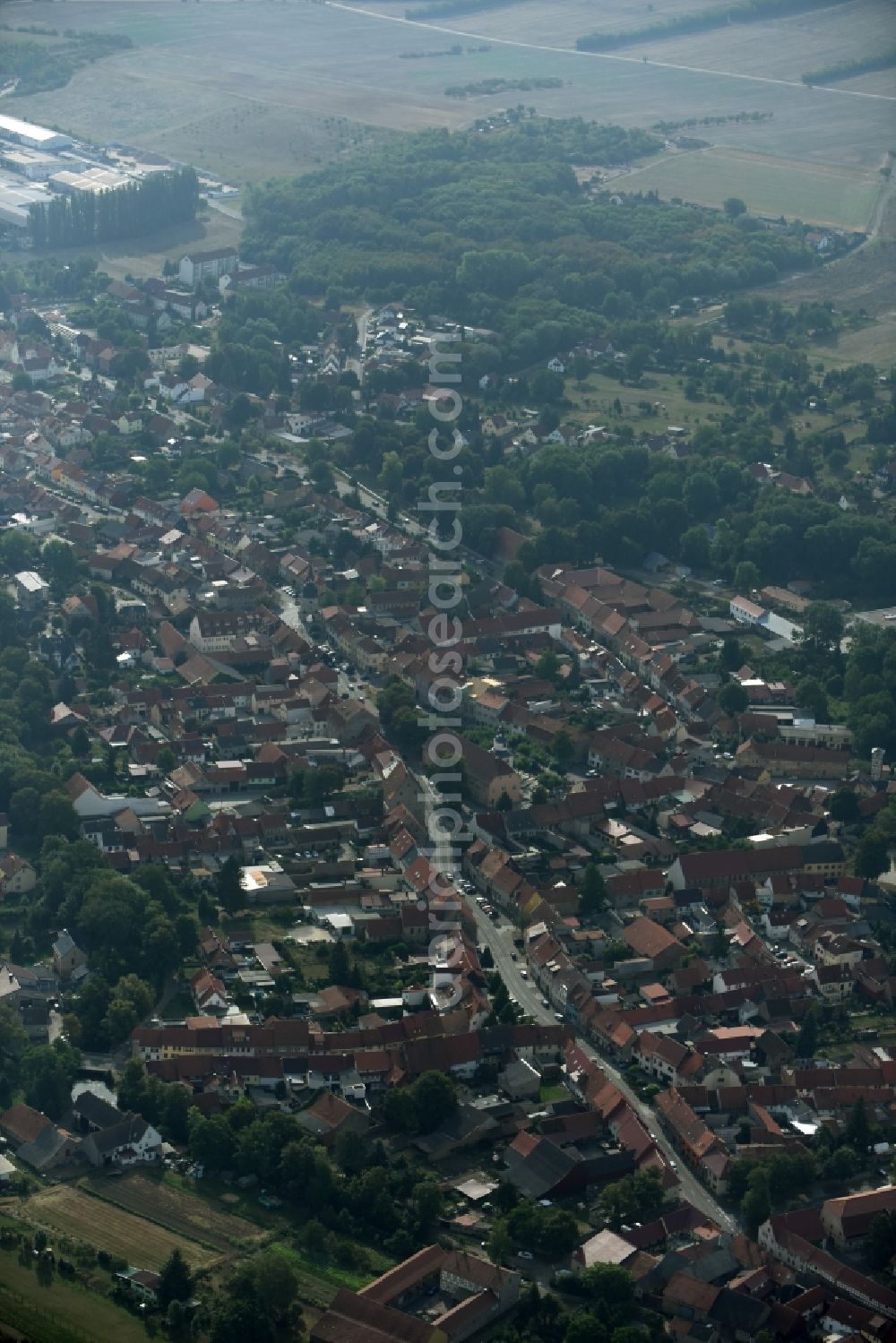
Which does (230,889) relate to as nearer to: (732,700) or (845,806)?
(845,806)

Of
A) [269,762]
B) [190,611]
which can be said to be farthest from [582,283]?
[269,762]

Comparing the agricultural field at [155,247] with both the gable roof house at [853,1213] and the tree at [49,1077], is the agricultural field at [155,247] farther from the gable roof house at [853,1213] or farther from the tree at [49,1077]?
the gable roof house at [853,1213]

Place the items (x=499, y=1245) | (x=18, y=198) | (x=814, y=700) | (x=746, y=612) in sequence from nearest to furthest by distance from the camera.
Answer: (x=499, y=1245) < (x=814, y=700) < (x=746, y=612) < (x=18, y=198)

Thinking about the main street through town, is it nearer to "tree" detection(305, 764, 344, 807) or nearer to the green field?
"tree" detection(305, 764, 344, 807)

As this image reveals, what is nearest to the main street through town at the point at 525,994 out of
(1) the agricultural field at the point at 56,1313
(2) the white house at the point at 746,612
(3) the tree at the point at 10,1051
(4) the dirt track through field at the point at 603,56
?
(3) the tree at the point at 10,1051

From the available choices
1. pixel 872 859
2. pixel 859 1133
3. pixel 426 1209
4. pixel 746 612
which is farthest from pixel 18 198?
pixel 426 1209

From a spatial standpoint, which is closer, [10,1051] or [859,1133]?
[859,1133]
